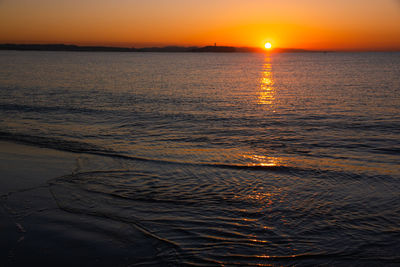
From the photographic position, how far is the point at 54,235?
5840 millimetres

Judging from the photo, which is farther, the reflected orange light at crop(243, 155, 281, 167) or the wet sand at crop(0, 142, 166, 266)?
the reflected orange light at crop(243, 155, 281, 167)

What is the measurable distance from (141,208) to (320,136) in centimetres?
1009

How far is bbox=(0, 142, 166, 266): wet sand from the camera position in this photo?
16.8 ft

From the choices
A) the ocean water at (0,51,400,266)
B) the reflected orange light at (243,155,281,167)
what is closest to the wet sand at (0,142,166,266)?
the ocean water at (0,51,400,266)

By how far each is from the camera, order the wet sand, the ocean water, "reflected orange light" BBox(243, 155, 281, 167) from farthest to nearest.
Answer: "reflected orange light" BBox(243, 155, 281, 167) < the ocean water < the wet sand

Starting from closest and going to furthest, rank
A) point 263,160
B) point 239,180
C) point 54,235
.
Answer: point 54,235
point 239,180
point 263,160

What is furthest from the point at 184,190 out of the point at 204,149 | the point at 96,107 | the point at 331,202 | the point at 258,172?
the point at 96,107

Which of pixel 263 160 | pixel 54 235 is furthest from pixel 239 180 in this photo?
pixel 54 235

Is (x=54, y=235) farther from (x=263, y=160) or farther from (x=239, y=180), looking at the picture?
(x=263, y=160)

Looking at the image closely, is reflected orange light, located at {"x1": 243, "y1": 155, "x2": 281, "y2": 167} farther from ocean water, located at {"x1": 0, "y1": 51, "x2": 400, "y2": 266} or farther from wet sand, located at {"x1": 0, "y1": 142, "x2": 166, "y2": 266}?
wet sand, located at {"x1": 0, "y1": 142, "x2": 166, "y2": 266}

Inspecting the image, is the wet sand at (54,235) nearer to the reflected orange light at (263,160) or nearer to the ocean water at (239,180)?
the ocean water at (239,180)

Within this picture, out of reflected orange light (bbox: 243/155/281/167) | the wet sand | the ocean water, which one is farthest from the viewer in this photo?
reflected orange light (bbox: 243/155/281/167)

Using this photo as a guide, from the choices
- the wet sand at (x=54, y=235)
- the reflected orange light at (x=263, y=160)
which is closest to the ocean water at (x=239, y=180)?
the reflected orange light at (x=263, y=160)

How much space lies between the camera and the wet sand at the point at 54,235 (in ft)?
16.8
